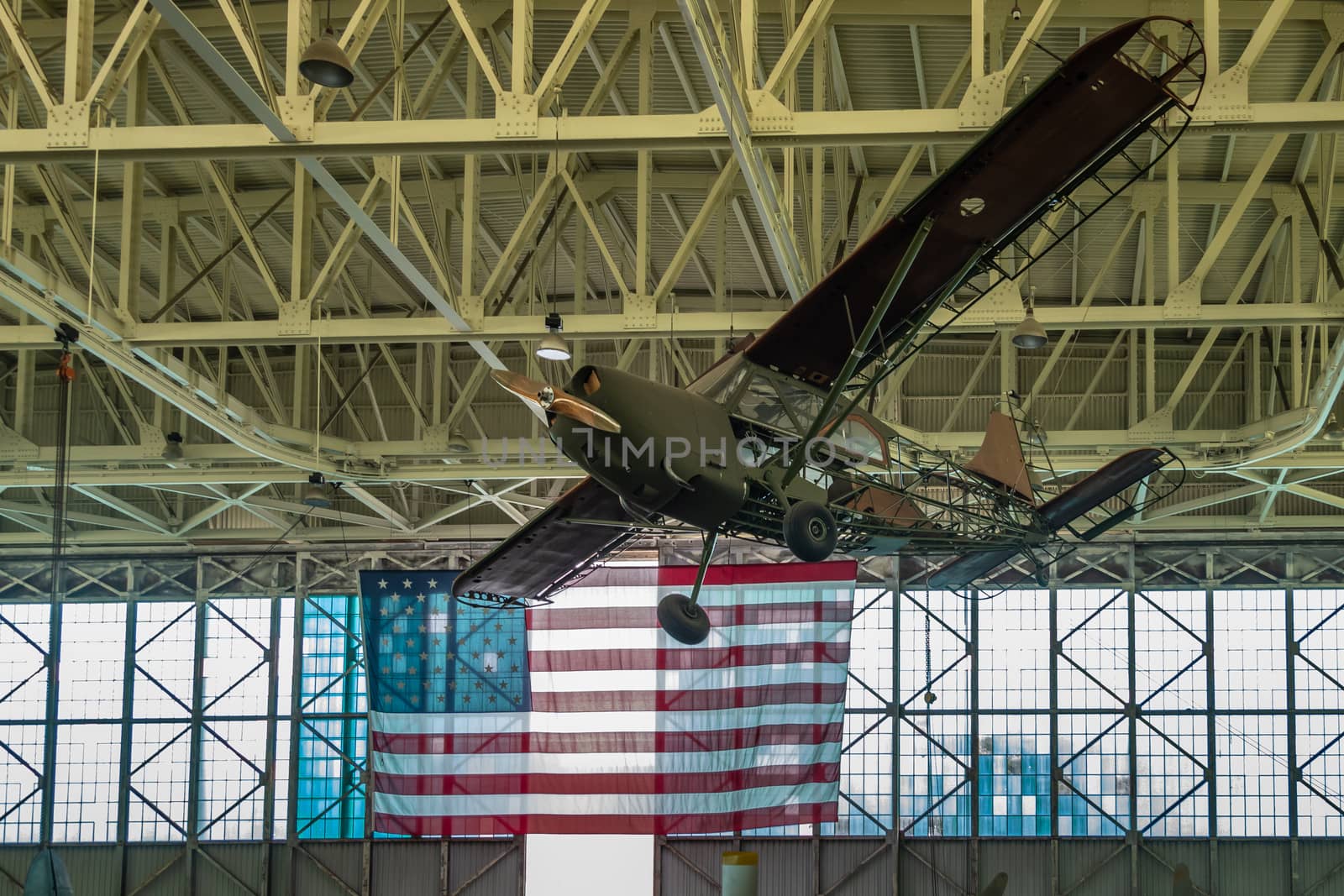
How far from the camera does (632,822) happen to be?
2406cm

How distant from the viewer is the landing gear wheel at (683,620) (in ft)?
40.7

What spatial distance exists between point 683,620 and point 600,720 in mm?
12597

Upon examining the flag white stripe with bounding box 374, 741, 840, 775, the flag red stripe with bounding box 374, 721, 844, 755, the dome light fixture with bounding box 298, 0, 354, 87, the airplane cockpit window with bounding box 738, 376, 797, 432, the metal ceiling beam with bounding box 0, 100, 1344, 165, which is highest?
the metal ceiling beam with bounding box 0, 100, 1344, 165

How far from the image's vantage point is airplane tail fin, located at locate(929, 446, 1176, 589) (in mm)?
14320

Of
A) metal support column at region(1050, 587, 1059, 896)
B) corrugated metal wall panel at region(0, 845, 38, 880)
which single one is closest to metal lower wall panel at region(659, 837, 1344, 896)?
metal support column at region(1050, 587, 1059, 896)

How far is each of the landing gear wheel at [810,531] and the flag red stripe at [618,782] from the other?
46.7 ft

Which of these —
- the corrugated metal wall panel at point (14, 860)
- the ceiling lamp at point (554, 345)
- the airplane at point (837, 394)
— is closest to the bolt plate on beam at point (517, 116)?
the airplane at point (837, 394)

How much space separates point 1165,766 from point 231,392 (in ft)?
71.6

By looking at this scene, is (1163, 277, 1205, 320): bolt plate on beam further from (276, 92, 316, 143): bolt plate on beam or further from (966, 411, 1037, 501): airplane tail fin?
(276, 92, 316, 143): bolt plate on beam

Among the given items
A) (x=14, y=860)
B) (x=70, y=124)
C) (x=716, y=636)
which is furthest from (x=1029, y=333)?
(x=14, y=860)

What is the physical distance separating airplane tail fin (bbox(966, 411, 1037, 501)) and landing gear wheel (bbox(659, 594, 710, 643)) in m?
4.89

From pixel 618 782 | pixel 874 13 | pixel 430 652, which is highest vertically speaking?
pixel 874 13

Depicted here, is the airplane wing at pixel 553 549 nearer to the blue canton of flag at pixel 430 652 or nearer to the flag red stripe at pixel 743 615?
the flag red stripe at pixel 743 615

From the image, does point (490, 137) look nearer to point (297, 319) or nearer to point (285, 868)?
point (297, 319)
